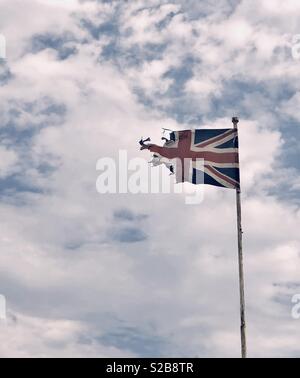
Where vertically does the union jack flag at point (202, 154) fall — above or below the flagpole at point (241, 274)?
above

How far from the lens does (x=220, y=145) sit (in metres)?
34.6

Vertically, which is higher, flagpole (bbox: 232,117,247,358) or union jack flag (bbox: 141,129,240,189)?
union jack flag (bbox: 141,129,240,189)

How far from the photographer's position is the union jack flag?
112 ft

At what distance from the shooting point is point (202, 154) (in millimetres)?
34469

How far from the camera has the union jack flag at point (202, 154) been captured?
34.1 metres

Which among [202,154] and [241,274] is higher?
[202,154]
